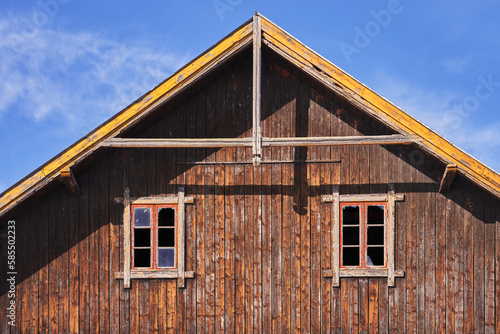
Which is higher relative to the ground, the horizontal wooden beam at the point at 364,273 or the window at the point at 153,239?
the window at the point at 153,239

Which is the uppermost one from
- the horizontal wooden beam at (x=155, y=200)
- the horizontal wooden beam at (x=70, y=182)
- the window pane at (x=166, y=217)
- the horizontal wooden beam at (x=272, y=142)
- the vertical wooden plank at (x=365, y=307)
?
the horizontal wooden beam at (x=272, y=142)

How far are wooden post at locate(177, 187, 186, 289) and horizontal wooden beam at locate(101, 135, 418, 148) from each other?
109 cm

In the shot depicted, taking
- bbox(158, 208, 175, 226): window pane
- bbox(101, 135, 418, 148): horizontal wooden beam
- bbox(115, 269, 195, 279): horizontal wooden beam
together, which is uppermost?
bbox(101, 135, 418, 148): horizontal wooden beam

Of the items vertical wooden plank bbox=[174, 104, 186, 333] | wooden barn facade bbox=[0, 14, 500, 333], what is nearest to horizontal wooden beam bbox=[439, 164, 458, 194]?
wooden barn facade bbox=[0, 14, 500, 333]

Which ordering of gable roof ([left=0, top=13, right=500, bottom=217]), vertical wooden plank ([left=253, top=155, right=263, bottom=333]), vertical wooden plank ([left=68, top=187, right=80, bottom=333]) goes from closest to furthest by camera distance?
gable roof ([left=0, top=13, right=500, bottom=217]), vertical wooden plank ([left=253, top=155, right=263, bottom=333]), vertical wooden plank ([left=68, top=187, right=80, bottom=333])

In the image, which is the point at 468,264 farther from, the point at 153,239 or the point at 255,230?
the point at 153,239

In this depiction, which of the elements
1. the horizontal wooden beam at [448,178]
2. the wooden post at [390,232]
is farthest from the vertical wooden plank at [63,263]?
the horizontal wooden beam at [448,178]

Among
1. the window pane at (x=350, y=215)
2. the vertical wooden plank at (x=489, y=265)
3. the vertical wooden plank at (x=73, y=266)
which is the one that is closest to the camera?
the vertical wooden plank at (x=489, y=265)

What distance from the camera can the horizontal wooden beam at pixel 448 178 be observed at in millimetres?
8227

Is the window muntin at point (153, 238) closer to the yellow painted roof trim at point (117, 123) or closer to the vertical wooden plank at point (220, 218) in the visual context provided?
the vertical wooden plank at point (220, 218)

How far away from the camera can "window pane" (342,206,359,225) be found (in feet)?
29.5

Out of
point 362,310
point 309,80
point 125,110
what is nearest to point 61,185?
point 125,110

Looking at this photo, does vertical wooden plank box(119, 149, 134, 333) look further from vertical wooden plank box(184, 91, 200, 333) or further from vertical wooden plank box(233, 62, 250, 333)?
vertical wooden plank box(233, 62, 250, 333)

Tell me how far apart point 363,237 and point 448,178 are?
1.88m
